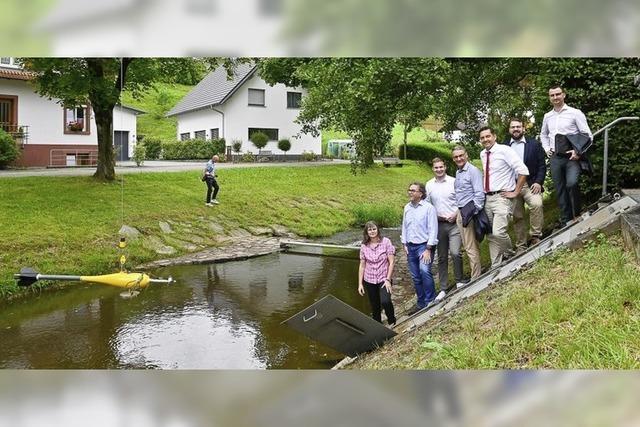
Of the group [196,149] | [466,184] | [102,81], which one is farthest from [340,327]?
[102,81]


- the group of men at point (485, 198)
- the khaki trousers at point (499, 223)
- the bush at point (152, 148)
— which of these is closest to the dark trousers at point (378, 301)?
the group of men at point (485, 198)

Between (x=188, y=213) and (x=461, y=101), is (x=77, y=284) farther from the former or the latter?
(x=461, y=101)

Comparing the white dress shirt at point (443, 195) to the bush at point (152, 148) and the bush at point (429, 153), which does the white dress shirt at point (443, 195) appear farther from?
the bush at point (152, 148)

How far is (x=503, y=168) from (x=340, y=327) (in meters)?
1.55

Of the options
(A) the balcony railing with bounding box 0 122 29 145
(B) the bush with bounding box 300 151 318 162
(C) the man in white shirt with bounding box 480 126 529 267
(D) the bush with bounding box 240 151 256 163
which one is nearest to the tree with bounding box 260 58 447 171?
(B) the bush with bounding box 300 151 318 162

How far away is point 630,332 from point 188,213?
2.87 m

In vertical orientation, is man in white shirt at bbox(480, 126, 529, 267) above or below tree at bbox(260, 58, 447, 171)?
below

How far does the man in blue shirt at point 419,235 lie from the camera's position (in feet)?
12.4

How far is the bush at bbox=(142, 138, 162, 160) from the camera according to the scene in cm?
415

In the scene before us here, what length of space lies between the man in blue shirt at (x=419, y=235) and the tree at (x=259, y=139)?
1137 millimetres

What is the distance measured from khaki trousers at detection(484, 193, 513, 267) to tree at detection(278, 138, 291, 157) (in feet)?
4.77

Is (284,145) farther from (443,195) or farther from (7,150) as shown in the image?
(7,150)

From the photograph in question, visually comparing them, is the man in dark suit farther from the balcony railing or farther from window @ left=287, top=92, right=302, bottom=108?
the balcony railing

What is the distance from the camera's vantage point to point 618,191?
14.9ft
